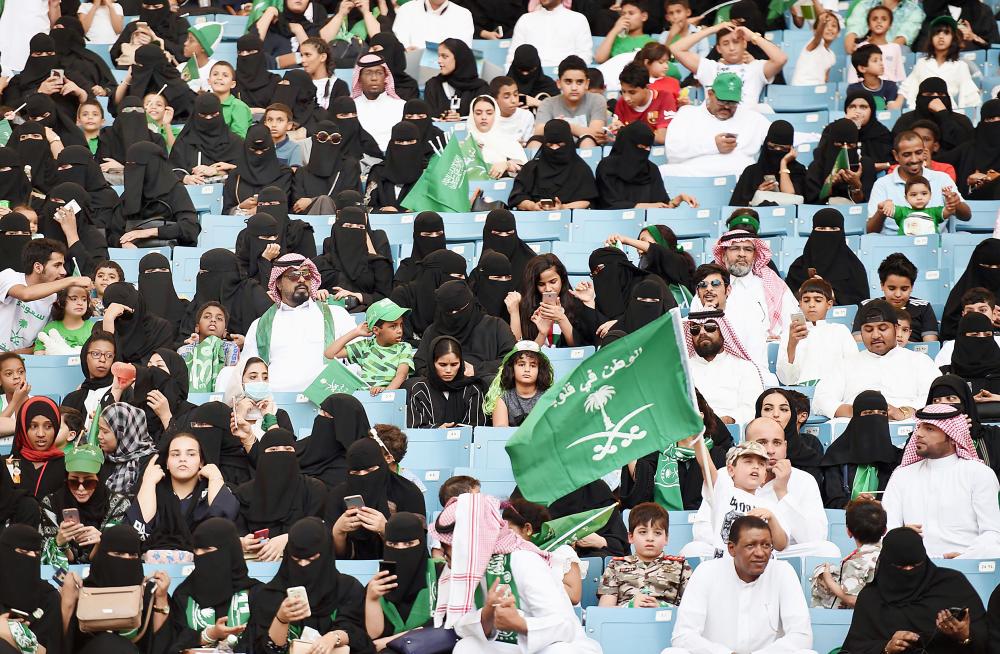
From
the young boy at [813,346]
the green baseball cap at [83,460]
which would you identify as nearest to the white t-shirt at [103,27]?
the green baseball cap at [83,460]

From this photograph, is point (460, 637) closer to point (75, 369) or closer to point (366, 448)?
point (366, 448)

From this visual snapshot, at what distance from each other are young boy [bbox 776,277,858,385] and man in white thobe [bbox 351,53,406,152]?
369 centimetres

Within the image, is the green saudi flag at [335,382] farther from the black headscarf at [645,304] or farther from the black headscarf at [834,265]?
the black headscarf at [834,265]

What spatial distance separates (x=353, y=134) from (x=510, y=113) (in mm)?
1075

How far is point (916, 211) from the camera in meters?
11.1

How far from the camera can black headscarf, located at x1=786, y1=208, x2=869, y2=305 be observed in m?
10.8

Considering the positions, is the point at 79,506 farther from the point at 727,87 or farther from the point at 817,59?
the point at 817,59

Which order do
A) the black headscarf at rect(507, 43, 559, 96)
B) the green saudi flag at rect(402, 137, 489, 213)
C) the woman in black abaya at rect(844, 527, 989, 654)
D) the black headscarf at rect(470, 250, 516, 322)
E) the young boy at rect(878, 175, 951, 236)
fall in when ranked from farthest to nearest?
the black headscarf at rect(507, 43, 559, 96) → the green saudi flag at rect(402, 137, 489, 213) → the young boy at rect(878, 175, 951, 236) → the black headscarf at rect(470, 250, 516, 322) → the woman in black abaya at rect(844, 527, 989, 654)

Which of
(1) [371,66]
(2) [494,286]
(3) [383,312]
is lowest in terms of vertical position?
(3) [383,312]

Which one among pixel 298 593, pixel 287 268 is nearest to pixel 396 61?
pixel 287 268

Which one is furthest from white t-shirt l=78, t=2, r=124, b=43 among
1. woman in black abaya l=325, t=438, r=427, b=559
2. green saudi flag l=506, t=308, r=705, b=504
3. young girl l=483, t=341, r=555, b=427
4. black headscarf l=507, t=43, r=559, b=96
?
green saudi flag l=506, t=308, r=705, b=504

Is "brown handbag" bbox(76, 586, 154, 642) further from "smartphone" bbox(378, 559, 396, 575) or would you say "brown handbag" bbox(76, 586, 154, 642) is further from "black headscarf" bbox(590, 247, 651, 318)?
"black headscarf" bbox(590, 247, 651, 318)

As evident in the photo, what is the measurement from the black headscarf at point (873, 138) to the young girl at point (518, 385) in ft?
12.6

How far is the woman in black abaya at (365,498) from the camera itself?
26.8ft
